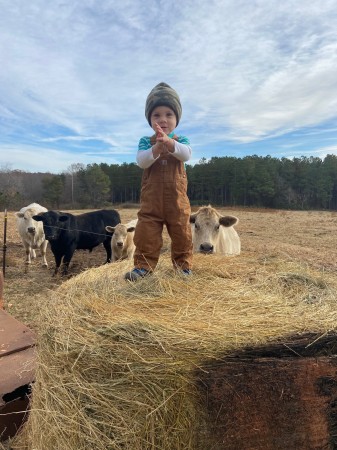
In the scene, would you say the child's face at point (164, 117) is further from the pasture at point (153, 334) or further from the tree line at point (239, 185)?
the tree line at point (239, 185)

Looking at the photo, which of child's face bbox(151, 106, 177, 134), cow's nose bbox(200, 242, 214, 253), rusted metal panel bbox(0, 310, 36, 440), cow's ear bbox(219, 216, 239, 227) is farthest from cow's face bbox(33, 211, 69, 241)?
child's face bbox(151, 106, 177, 134)

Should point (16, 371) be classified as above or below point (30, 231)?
below

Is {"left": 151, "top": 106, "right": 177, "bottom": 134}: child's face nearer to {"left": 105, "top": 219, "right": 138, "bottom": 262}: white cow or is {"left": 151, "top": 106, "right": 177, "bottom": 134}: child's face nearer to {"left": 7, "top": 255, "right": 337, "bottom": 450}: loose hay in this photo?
{"left": 7, "top": 255, "right": 337, "bottom": 450}: loose hay

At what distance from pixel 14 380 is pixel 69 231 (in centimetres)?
795

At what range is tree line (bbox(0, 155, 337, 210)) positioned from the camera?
→ 2633 inches

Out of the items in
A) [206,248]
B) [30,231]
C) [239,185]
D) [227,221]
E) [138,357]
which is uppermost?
[239,185]

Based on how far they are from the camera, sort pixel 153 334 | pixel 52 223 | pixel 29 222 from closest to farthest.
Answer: pixel 153 334
pixel 52 223
pixel 29 222

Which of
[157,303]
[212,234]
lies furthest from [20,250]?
[157,303]

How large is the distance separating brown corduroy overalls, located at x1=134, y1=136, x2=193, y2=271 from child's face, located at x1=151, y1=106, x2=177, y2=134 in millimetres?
280

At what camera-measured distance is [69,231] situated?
34.9 feet

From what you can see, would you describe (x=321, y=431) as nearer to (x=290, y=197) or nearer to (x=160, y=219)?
(x=160, y=219)

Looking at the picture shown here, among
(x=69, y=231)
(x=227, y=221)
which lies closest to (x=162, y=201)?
(x=227, y=221)

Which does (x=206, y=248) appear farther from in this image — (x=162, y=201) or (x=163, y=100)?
(x=163, y=100)

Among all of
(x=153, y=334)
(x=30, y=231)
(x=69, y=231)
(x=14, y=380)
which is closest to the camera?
(x=153, y=334)
